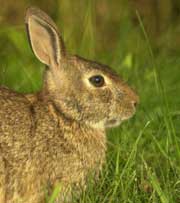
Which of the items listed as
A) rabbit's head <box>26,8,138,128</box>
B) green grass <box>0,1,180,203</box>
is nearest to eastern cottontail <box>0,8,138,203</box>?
rabbit's head <box>26,8,138,128</box>

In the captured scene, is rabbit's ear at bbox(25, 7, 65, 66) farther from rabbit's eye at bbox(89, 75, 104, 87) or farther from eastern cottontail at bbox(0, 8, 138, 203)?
rabbit's eye at bbox(89, 75, 104, 87)

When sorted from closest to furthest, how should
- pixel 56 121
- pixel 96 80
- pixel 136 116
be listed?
pixel 56 121
pixel 96 80
pixel 136 116

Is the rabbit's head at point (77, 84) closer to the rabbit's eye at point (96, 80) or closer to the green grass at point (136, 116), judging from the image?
the rabbit's eye at point (96, 80)

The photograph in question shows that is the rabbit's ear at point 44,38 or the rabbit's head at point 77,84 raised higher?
the rabbit's ear at point 44,38

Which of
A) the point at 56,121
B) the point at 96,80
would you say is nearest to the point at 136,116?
the point at 96,80

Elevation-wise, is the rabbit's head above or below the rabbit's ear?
below

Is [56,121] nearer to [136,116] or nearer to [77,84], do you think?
[77,84]

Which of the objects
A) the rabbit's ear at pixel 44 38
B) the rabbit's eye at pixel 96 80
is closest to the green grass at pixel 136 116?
the rabbit's eye at pixel 96 80

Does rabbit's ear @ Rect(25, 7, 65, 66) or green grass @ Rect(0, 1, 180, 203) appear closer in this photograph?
Result: green grass @ Rect(0, 1, 180, 203)
